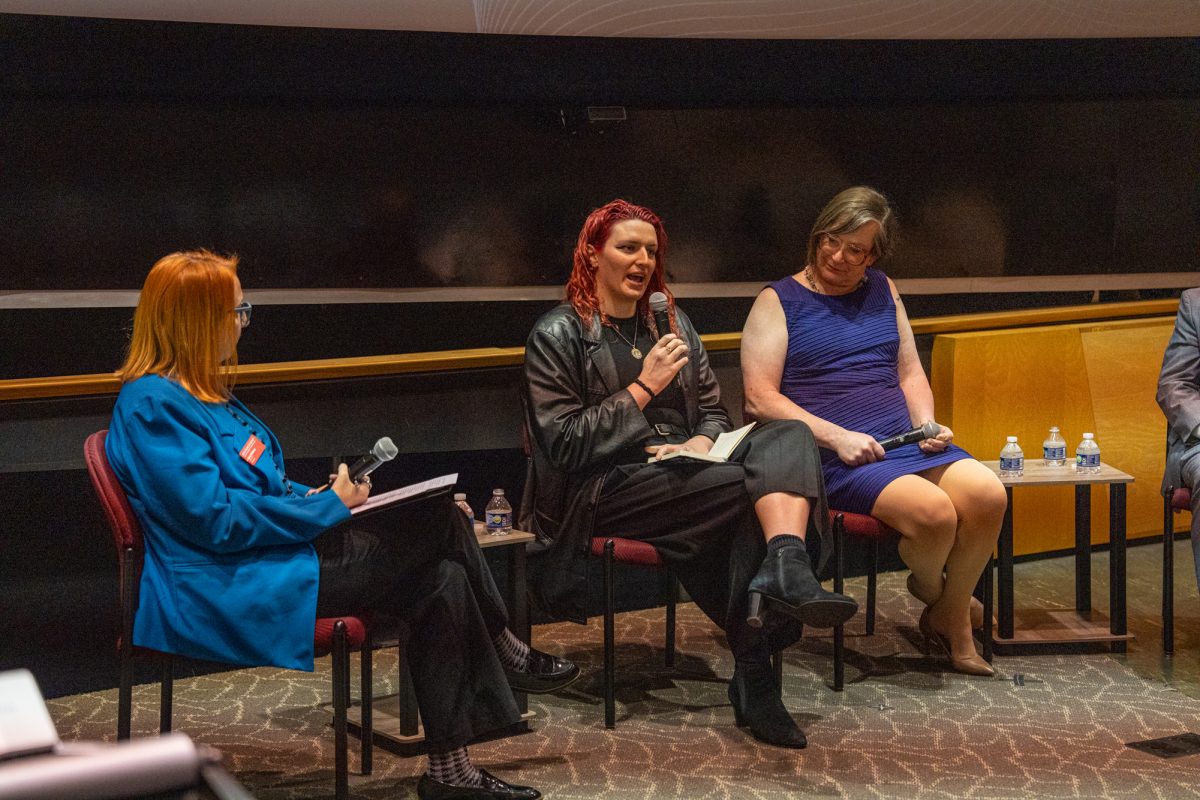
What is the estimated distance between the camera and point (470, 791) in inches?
122

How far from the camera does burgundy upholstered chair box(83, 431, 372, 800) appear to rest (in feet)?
9.42

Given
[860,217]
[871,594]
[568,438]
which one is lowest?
[871,594]

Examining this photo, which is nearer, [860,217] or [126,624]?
[126,624]

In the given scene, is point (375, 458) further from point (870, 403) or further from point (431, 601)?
point (870, 403)

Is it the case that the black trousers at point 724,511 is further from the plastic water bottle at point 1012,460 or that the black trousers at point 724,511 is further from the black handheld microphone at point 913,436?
the plastic water bottle at point 1012,460

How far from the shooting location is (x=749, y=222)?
570cm

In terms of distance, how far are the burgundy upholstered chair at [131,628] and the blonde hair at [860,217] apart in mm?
1931

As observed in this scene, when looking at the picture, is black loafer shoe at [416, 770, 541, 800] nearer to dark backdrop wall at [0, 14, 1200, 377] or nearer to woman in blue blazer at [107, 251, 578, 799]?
woman in blue blazer at [107, 251, 578, 799]

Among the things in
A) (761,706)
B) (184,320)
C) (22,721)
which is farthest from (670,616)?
(22,721)

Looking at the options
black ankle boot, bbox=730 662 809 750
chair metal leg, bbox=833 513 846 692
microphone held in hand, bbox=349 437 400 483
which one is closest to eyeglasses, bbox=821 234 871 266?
chair metal leg, bbox=833 513 846 692

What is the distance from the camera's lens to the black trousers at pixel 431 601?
300 centimetres

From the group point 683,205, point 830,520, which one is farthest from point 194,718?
point 683,205

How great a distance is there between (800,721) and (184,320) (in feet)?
6.25

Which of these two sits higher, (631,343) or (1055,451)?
(631,343)
